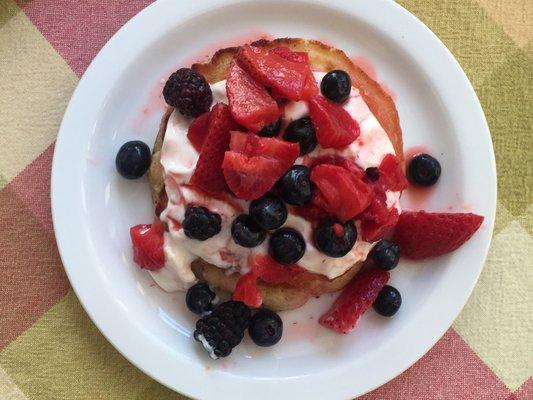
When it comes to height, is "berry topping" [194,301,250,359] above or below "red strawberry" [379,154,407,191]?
below

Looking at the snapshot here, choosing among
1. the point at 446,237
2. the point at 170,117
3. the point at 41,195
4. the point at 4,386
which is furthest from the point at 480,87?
the point at 4,386

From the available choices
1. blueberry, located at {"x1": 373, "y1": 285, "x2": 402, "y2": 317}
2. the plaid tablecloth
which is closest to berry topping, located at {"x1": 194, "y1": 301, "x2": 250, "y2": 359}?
the plaid tablecloth

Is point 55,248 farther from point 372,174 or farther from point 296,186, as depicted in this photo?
point 372,174

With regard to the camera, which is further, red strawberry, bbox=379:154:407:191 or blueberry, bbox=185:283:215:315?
blueberry, bbox=185:283:215:315

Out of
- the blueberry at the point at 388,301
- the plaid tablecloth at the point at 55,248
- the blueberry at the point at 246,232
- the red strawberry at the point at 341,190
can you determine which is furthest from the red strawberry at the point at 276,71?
the blueberry at the point at 388,301

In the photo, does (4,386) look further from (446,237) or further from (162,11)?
(446,237)

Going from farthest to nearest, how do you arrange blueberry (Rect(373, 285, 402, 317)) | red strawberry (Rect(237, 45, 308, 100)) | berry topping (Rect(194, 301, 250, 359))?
blueberry (Rect(373, 285, 402, 317)), berry topping (Rect(194, 301, 250, 359)), red strawberry (Rect(237, 45, 308, 100))

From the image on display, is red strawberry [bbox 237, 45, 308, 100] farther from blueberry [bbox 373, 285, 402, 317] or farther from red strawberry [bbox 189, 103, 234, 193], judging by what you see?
blueberry [bbox 373, 285, 402, 317]
